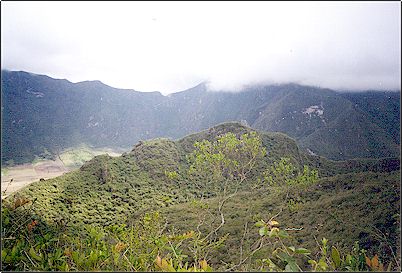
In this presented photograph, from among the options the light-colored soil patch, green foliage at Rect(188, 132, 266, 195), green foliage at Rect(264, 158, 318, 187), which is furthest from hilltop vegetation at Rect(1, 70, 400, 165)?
green foliage at Rect(188, 132, 266, 195)

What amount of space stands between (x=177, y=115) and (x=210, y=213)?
72573 millimetres

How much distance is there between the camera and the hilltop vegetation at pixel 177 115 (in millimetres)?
65000

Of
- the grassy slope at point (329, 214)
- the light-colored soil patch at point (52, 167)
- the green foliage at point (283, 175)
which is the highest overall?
the green foliage at point (283, 175)

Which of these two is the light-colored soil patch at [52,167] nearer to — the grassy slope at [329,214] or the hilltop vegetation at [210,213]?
the hilltop vegetation at [210,213]

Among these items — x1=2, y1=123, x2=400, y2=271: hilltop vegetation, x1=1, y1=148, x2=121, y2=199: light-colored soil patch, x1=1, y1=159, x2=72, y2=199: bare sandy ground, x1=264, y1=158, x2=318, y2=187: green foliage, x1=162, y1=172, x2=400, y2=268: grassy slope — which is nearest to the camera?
x1=2, y1=123, x2=400, y2=271: hilltop vegetation

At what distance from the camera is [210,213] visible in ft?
15.5

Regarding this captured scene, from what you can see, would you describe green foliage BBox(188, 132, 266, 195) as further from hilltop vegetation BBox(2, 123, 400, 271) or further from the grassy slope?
the grassy slope

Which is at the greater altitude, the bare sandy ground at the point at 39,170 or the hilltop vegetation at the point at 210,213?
the hilltop vegetation at the point at 210,213

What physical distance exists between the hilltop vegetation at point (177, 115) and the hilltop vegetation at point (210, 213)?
2180cm

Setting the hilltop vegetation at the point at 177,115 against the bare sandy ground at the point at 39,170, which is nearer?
the bare sandy ground at the point at 39,170

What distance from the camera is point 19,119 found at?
7912cm

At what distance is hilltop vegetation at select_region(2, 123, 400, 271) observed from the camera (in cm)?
185

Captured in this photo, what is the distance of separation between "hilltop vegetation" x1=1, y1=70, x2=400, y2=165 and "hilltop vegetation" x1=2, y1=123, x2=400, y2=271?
2180 centimetres

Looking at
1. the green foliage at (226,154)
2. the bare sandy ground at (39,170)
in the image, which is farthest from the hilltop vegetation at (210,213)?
the bare sandy ground at (39,170)
